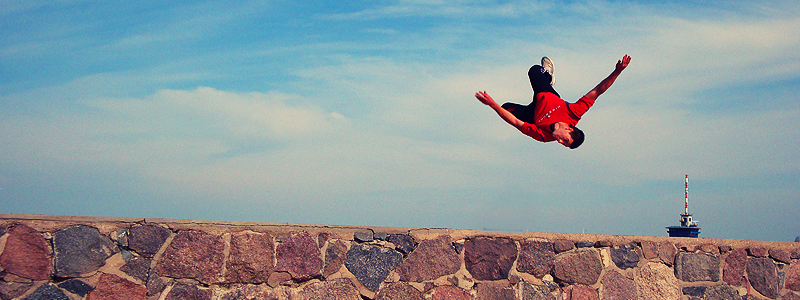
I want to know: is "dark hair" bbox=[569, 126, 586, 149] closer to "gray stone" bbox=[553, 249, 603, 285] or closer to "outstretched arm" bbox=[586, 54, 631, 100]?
"outstretched arm" bbox=[586, 54, 631, 100]

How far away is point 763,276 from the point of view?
5.52 metres

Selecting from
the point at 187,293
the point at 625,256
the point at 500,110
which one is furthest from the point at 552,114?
the point at 187,293

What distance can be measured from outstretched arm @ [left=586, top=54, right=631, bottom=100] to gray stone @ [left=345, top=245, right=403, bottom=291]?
1.96 m

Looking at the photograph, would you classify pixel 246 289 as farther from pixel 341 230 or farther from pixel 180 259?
pixel 341 230

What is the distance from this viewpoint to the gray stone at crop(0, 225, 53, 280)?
139 inches

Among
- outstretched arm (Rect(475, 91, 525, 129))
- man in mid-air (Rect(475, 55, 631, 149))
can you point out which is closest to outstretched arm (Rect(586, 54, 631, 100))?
man in mid-air (Rect(475, 55, 631, 149))

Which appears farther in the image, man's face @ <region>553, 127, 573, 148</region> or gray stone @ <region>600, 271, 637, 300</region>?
gray stone @ <region>600, 271, 637, 300</region>

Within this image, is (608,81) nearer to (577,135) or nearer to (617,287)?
(577,135)

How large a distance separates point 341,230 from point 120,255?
1.33m

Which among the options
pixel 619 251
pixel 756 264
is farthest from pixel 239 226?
pixel 756 264

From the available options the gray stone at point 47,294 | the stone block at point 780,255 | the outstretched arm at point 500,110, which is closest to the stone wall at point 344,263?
the gray stone at point 47,294

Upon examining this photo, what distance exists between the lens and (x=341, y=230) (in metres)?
4.19

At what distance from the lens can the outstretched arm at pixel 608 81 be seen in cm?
461

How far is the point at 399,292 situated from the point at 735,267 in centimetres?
307
